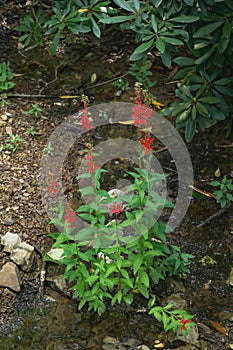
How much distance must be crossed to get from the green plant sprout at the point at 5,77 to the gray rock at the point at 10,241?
131 cm

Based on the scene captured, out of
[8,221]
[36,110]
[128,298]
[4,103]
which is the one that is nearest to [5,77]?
[4,103]

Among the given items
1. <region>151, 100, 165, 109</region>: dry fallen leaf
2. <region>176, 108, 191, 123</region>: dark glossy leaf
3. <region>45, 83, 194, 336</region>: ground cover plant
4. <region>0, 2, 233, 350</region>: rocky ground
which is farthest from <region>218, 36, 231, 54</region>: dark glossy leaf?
<region>151, 100, 165, 109</region>: dry fallen leaf

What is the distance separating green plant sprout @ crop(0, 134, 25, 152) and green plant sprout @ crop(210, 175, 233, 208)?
1.22 m

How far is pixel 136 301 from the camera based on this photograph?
3.29m

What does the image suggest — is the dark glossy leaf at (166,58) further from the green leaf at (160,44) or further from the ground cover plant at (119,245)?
the ground cover plant at (119,245)

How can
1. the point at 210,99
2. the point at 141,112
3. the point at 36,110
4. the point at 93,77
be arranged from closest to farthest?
1. the point at 141,112
2. the point at 210,99
3. the point at 36,110
4. the point at 93,77

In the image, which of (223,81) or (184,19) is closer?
(184,19)

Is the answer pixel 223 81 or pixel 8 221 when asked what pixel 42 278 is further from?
pixel 223 81

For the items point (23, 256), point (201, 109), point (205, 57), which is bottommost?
point (23, 256)

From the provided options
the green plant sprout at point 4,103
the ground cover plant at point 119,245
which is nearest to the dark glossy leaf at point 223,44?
the ground cover plant at point 119,245

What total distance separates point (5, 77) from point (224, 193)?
1.72m

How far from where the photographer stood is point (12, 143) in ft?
13.3

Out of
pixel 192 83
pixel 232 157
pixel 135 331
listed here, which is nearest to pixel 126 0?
pixel 192 83

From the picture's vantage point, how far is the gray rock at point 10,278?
10.7 feet
